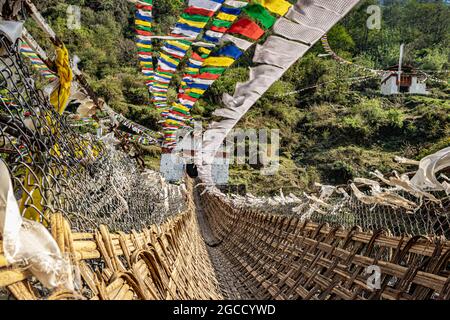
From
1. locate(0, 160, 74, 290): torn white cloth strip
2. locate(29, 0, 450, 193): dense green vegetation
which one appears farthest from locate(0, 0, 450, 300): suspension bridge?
locate(29, 0, 450, 193): dense green vegetation

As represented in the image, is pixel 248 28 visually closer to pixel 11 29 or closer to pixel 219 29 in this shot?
pixel 219 29

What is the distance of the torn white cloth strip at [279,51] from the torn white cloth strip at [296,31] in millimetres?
43

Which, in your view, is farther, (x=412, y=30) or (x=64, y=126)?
(x=412, y=30)

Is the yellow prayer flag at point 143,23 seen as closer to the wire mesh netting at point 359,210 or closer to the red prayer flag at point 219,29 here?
the red prayer flag at point 219,29

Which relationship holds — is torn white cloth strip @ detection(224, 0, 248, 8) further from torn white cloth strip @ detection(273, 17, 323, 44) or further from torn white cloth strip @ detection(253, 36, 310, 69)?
torn white cloth strip @ detection(273, 17, 323, 44)

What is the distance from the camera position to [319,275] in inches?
76.2

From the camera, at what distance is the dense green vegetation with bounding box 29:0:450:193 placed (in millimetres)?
17219

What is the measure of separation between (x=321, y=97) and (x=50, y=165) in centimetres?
2500

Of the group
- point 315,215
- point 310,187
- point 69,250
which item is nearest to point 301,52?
point 69,250

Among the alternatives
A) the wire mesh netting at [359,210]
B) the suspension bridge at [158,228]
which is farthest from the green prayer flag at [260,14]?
the wire mesh netting at [359,210]

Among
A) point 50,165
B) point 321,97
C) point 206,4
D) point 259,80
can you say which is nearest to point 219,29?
point 206,4

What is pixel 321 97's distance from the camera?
82.4ft
